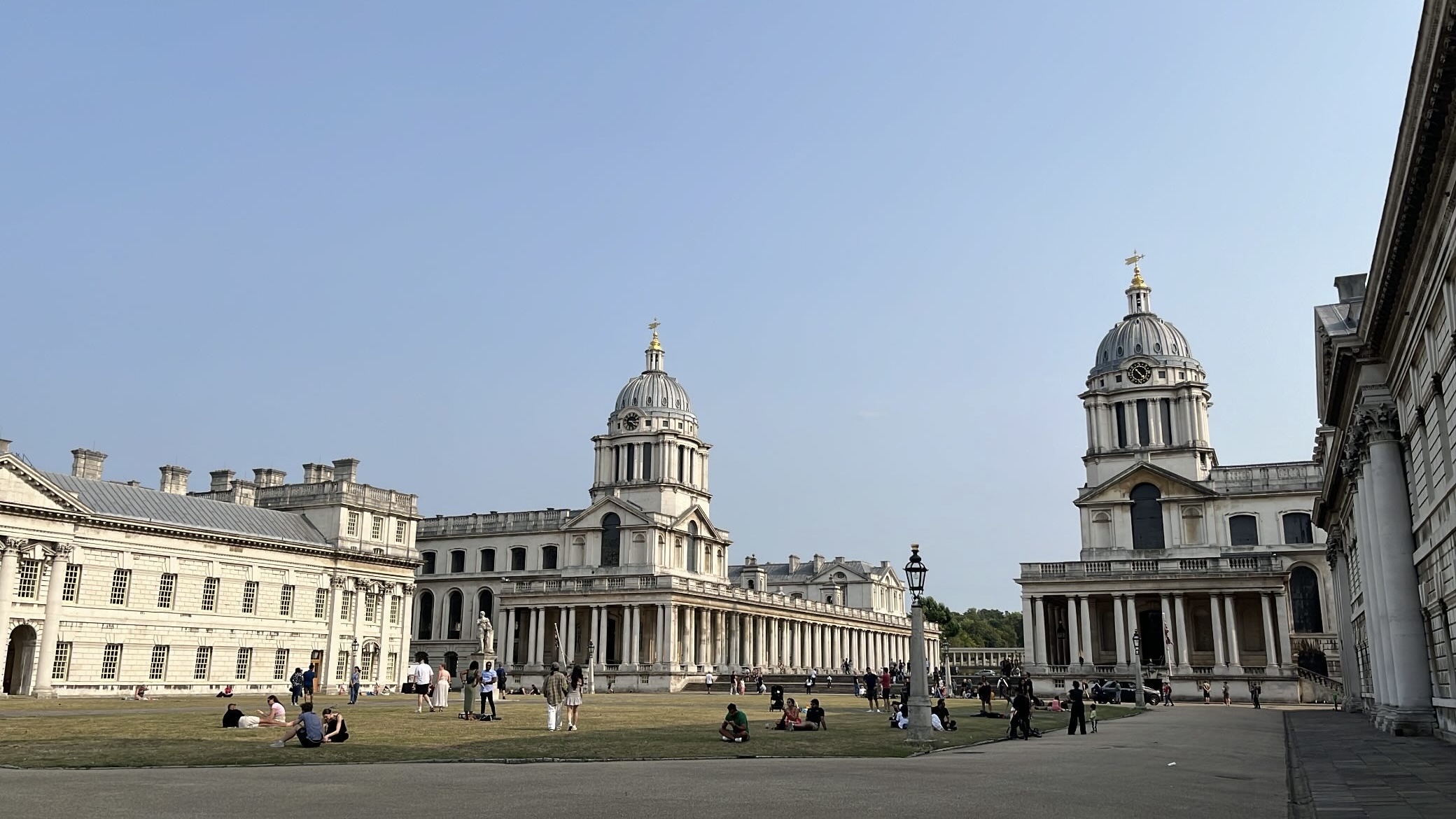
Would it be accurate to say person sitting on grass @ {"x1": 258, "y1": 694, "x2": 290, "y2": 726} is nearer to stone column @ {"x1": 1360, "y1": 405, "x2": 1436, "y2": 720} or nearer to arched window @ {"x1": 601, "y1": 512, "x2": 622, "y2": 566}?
stone column @ {"x1": 1360, "y1": 405, "x2": 1436, "y2": 720}

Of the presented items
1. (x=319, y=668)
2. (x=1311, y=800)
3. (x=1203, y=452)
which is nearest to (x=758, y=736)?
(x=1311, y=800)

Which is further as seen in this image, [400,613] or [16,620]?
[400,613]

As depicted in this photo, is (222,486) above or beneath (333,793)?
above

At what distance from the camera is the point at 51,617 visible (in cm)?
5391

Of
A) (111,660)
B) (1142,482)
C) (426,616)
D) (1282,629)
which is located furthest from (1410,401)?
(426,616)

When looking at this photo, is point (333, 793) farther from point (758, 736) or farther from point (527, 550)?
point (527, 550)

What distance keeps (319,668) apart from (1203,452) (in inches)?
2298

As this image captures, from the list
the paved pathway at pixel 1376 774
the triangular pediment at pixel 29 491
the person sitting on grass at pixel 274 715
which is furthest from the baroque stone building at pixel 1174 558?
the triangular pediment at pixel 29 491

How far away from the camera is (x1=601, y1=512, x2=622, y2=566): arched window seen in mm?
92312

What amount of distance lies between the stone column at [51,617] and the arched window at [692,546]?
4977cm

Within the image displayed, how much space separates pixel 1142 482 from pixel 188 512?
59.3 meters

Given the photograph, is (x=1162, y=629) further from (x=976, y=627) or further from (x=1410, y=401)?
(x=976, y=627)

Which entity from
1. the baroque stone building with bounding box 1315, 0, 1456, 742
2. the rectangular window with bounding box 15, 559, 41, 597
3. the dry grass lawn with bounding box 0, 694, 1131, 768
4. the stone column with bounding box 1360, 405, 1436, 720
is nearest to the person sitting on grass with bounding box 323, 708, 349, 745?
the dry grass lawn with bounding box 0, 694, 1131, 768

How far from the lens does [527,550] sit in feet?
324
